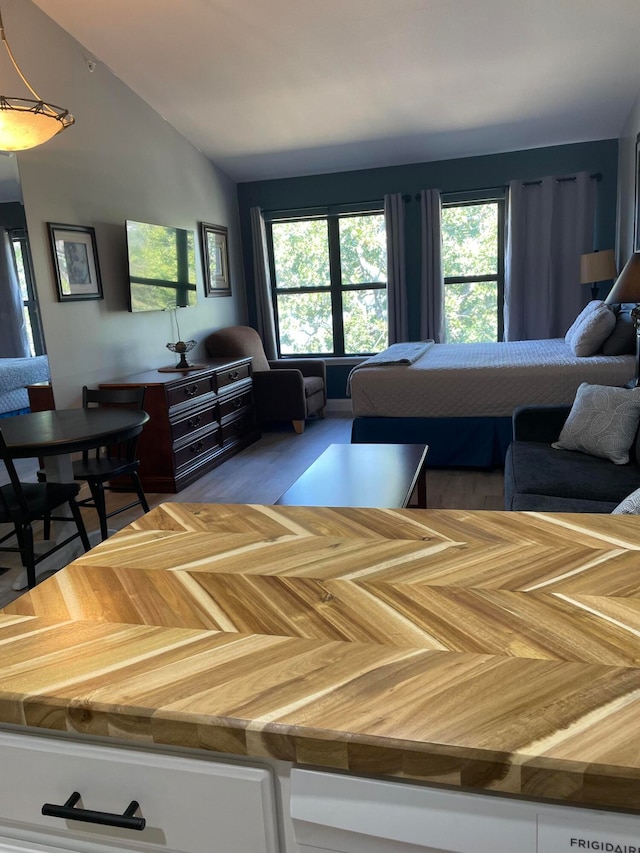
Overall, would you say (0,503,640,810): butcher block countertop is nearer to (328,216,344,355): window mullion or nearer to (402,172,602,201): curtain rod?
(402,172,602,201): curtain rod

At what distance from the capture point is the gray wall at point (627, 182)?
15.8ft

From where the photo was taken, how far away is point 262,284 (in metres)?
6.49

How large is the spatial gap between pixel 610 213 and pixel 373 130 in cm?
223

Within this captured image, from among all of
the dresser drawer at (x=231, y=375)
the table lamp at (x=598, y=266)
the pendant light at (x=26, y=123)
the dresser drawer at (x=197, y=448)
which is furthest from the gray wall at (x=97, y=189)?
the table lamp at (x=598, y=266)

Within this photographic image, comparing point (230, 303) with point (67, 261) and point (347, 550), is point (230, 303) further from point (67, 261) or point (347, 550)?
point (347, 550)

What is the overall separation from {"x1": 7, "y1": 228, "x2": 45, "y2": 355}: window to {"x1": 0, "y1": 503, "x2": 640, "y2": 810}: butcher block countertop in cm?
311

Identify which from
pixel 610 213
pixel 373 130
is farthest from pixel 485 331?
pixel 373 130

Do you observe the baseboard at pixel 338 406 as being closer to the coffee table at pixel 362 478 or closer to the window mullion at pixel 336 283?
the window mullion at pixel 336 283

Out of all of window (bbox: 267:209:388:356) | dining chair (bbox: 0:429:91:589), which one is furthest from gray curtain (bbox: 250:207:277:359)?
dining chair (bbox: 0:429:91:589)

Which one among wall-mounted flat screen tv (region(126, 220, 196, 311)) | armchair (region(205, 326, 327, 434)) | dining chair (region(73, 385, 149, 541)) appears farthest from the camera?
armchair (region(205, 326, 327, 434))

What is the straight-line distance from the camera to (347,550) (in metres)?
0.99

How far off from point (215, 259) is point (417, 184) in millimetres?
2033

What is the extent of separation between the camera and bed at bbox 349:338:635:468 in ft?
12.9

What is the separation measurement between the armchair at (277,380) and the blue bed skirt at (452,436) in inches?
55.4
